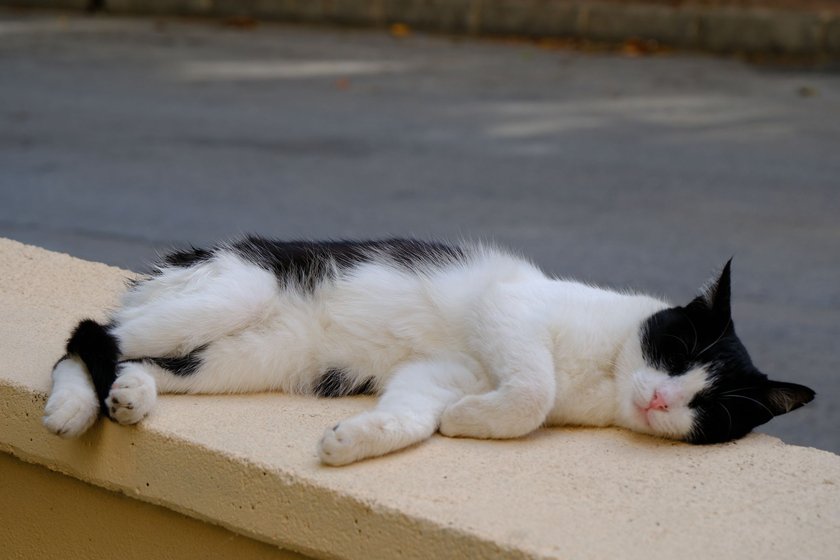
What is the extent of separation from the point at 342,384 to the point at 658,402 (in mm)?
827

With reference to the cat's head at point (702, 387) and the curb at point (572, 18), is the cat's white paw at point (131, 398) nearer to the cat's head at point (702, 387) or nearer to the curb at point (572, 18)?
the cat's head at point (702, 387)

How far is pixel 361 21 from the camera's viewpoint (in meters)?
11.3

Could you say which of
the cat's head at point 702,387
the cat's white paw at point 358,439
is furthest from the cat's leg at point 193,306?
the cat's head at point 702,387

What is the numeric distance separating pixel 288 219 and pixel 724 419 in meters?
4.00

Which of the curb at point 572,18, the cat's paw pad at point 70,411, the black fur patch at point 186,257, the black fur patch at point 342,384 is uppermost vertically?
the curb at point 572,18

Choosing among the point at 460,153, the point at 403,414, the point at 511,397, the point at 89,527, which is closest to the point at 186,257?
the point at 89,527

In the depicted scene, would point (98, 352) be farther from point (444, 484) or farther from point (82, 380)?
point (444, 484)

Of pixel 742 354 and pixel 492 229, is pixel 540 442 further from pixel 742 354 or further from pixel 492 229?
pixel 492 229

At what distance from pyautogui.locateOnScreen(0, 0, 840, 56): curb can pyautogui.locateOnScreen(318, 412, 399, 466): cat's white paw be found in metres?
8.93

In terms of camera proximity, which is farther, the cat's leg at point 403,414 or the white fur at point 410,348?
the white fur at point 410,348

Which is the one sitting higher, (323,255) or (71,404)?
(323,255)

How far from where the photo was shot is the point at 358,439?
2.24 metres

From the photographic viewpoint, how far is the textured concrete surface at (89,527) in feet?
7.86

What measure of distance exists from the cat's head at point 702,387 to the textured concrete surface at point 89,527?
0.92 meters
